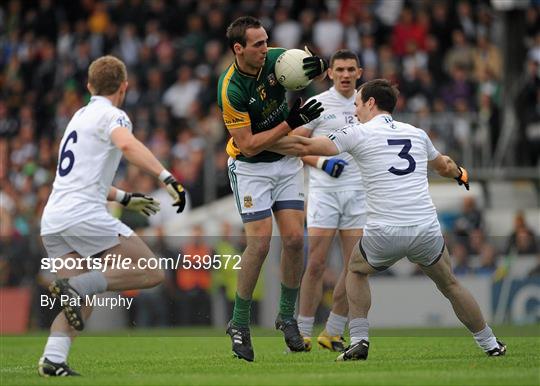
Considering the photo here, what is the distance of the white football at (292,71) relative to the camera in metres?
10.7

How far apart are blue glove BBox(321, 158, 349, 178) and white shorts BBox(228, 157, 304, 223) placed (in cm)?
25

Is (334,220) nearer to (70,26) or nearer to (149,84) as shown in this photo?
(149,84)

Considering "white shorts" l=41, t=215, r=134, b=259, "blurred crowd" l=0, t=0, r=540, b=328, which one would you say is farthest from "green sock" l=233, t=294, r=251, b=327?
"blurred crowd" l=0, t=0, r=540, b=328

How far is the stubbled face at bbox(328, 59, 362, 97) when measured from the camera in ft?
39.9

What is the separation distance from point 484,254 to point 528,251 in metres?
0.64

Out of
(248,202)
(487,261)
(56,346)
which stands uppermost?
(248,202)

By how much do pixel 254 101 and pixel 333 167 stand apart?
0.95 m

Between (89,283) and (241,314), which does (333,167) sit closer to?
(241,314)

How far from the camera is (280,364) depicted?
10.3 metres

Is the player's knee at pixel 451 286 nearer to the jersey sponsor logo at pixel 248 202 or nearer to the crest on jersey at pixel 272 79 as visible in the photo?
the jersey sponsor logo at pixel 248 202

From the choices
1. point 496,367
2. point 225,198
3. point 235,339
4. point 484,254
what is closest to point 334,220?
point 235,339

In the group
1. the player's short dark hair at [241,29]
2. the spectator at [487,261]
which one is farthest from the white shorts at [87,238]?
the spectator at [487,261]

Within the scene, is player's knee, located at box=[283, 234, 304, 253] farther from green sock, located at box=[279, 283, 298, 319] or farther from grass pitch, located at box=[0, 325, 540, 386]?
grass pitch, located at box=[0, 325, 540, 386]

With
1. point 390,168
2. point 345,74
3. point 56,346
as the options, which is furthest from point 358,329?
point 345,74
